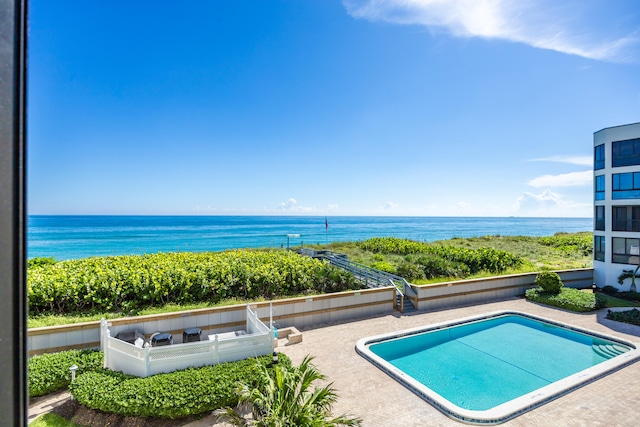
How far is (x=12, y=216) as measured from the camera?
37.8 inches

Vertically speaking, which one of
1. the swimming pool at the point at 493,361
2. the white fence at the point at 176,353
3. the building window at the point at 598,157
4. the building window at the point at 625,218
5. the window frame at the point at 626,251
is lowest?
the swimming pool at the point at 493,361

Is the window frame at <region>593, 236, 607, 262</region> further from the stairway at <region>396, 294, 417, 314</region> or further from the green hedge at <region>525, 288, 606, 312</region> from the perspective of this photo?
the stairway at <region>396, 294, 417, 314</region>

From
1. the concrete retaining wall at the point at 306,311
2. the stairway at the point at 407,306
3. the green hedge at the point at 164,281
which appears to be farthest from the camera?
the stairway at the point at 407,306

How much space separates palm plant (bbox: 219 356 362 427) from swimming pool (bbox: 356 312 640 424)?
2.92 meters

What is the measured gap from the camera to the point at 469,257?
17391 mm

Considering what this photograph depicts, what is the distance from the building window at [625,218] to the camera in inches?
610

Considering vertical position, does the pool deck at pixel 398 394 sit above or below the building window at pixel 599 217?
below

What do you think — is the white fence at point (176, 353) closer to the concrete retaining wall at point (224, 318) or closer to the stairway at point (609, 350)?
the concrete retaining wall at point (224, 318)

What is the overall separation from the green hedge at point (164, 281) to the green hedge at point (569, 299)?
8.25 metres

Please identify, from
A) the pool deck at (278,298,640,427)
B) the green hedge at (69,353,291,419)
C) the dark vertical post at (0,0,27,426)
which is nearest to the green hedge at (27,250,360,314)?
the pool deck at (278,298,640,427)

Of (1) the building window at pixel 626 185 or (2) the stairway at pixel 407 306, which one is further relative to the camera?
(1) the building window at pixel 626 185

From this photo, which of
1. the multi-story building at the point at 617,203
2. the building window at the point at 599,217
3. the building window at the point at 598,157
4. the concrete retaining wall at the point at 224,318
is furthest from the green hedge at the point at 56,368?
the building window at the point at 598,157

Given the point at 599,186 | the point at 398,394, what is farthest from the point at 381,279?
the point at 599,186

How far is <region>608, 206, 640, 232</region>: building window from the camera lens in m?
15.5
